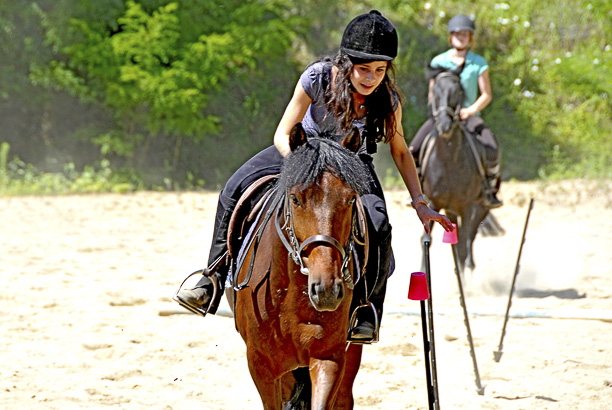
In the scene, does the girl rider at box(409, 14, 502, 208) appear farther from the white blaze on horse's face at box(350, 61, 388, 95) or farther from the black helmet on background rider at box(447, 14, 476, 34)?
the white blaze on horse's face at box(350, 61, 388, 95)

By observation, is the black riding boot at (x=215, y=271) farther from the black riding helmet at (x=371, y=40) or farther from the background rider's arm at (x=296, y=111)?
the black riding helmet at (x=371, y=40)

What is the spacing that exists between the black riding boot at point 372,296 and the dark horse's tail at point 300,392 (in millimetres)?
349

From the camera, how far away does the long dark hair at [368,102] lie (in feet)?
12.0

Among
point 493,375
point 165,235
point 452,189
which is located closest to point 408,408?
point 493,375

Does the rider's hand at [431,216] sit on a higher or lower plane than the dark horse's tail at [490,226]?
lower

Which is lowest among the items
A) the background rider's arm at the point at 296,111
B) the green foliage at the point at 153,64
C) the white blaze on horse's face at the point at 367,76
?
the background rider's arm at the point at 296,111

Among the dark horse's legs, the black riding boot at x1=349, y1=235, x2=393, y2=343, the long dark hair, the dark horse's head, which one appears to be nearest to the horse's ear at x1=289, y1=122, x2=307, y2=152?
the dark horse's head

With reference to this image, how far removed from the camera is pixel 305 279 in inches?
131

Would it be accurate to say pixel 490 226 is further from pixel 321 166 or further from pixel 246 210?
pixel 321 166

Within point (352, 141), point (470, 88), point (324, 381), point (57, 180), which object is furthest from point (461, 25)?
point (57, 180)

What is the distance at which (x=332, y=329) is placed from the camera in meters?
3.33

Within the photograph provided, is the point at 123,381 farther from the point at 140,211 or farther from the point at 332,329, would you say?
the point at 140,211

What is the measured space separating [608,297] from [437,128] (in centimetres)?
251

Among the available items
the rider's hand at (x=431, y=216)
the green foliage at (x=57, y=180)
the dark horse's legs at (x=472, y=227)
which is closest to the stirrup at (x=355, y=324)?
the rider's hand at (x=431, y=216)
